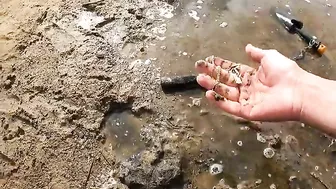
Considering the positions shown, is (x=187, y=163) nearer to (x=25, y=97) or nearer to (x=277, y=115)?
(x=277, y=115)

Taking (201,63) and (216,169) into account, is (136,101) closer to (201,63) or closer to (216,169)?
(201,63)

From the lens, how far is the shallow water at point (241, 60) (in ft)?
6.26

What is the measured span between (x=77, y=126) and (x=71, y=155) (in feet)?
0.48

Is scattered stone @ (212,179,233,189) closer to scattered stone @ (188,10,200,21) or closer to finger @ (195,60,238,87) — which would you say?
finger @ (195,60,238,87)

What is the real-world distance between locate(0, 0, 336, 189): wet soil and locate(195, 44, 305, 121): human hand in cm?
20

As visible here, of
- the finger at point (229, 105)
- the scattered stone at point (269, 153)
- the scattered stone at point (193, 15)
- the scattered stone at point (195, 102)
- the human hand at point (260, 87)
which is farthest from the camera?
the scattered stone at point (193, 15)

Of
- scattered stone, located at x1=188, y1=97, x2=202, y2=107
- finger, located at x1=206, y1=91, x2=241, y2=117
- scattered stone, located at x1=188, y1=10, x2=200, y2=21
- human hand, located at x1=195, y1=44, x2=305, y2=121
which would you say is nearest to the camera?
human hand, located at x1=195, y1=44, x2=305, y2=121

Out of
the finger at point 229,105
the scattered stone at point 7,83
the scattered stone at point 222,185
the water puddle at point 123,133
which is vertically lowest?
the scattered stone at point 222,185

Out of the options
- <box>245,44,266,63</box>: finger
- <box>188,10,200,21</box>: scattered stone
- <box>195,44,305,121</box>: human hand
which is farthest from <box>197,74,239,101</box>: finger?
<box>188,10,200,21</box>: scattered stone

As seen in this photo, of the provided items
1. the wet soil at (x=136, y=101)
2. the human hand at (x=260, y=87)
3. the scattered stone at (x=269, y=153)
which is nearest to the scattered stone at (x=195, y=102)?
the wet soil at (x=136, y=101)

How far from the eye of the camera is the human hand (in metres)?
1.69

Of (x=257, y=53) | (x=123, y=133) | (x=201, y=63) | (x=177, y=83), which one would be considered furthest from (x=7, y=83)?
(x=257, y=53)

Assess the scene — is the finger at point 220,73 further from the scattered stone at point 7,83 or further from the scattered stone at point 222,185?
the scattered stone at point 7,83

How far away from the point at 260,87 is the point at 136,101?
601 mm
